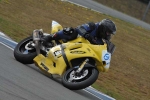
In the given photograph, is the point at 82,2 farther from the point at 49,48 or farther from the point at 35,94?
the point at 35,94

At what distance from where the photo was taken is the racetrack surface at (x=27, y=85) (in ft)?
22.9

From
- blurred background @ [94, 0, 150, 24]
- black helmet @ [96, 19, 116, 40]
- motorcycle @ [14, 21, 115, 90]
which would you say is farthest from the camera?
blurred background @ [94, 0, 150, 24]

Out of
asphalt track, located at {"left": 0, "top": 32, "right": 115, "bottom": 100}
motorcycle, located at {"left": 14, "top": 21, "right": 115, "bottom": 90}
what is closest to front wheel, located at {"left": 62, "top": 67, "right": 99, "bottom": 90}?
motorcycle, located at {"left": 14, "top": 21, "right": 115, "bottom": 90}

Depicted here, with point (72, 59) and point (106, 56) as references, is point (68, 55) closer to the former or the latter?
point (72, 59)

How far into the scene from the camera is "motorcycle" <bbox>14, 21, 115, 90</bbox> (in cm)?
877

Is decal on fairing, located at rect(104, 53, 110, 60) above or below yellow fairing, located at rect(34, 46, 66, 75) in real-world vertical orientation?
above

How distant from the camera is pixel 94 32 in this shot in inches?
370

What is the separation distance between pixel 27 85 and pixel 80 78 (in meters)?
1.44

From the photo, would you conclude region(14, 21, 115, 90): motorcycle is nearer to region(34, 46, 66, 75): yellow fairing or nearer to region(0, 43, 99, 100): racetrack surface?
region(34, 46, 66, 75): yellow fairing

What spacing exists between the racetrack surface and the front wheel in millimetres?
120

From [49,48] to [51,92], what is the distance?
205 centimetres

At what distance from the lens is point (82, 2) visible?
25469mm

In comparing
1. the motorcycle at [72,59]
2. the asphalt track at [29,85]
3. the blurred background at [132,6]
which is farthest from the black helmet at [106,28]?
the blurred background at [132,6]

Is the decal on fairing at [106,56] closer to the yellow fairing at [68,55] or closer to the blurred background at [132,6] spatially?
the yellow fairing at [68,55]
